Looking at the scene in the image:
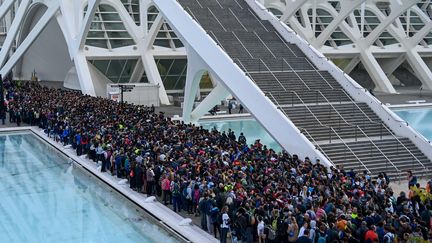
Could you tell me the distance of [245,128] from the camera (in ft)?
91.1

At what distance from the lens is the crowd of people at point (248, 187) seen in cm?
1027

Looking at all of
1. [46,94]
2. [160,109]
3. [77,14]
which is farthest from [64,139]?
[77,14]

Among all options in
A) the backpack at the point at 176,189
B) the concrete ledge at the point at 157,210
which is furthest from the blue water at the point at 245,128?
the backpack at the point at 176,189

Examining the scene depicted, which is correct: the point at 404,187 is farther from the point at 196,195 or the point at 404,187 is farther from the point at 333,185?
the point at 196,195

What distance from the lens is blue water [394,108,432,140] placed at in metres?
27.5

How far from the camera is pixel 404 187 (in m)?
16.2

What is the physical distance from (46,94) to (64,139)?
7.58m

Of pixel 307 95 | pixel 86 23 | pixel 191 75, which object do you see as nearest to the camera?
pixel 307 95

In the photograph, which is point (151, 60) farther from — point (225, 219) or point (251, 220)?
point (251, 220)

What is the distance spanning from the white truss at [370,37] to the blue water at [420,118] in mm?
7214

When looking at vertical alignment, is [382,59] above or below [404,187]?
above

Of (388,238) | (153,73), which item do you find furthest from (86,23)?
(388,238)

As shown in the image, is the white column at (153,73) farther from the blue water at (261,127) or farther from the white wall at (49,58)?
the white wall at (49,58)

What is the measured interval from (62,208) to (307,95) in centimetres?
953
